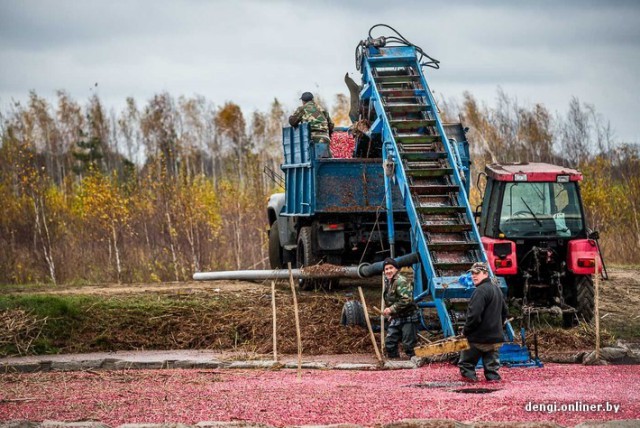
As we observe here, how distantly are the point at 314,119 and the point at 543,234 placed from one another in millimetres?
5141

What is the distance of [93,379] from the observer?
14766mm

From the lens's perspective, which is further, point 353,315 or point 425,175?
point 353,315

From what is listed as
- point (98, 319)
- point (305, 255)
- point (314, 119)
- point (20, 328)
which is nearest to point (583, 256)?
point (305, 255)

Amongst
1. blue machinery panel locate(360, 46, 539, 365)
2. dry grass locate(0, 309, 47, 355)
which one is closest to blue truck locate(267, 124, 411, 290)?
blue machinery panel locate(360, 46, 539, 365)

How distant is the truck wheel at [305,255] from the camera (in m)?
20.9

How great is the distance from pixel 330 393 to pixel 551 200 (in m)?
7.35

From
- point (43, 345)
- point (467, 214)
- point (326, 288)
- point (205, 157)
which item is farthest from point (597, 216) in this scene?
point (205, 157)

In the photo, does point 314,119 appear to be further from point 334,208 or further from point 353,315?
point 353,315

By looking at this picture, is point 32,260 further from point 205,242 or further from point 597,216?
point 597,216

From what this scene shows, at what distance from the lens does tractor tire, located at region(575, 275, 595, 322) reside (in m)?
17.8

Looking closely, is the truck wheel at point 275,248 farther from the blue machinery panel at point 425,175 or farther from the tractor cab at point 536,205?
the tractor cab at point 536,205

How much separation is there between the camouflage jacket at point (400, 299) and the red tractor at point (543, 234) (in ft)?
7.01

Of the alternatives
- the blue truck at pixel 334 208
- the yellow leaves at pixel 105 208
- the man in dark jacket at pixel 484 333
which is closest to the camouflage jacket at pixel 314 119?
the blue truck at pixel 334 208

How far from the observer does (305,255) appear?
20953 millimetres
